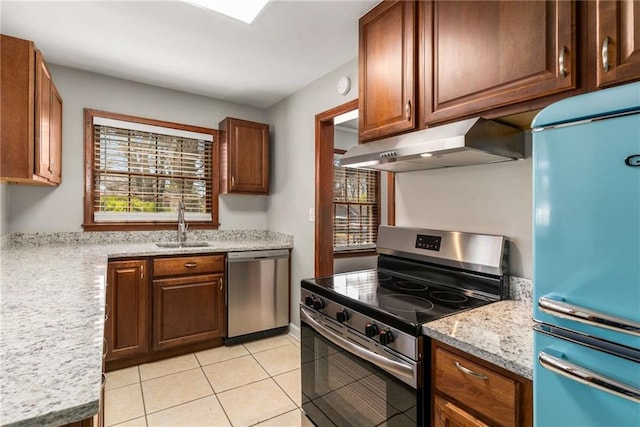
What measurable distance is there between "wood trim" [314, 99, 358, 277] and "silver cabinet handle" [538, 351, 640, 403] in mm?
2155

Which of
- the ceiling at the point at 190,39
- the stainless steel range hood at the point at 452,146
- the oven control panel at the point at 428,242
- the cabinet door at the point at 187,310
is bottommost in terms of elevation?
the cabinet door at the point at 187,310

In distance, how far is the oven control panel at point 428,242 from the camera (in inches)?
69.7

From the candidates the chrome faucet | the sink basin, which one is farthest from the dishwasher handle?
the chrome faucet

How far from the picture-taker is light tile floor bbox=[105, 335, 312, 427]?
195 cm

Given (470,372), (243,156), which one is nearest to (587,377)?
(470,372)

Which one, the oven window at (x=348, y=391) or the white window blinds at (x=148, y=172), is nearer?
the oven window at (x=348, y=391)

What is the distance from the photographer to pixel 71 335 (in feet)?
2.88

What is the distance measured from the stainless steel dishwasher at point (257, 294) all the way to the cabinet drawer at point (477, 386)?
2183mm

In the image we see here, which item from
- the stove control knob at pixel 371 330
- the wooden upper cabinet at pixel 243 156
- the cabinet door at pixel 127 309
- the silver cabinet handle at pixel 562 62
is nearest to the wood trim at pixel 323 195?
the wooden upper cabinet at pixel 243 156

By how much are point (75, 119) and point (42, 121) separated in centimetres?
92

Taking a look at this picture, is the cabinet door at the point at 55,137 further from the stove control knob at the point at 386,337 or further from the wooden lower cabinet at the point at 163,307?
the stove control knob at the point at 386,337

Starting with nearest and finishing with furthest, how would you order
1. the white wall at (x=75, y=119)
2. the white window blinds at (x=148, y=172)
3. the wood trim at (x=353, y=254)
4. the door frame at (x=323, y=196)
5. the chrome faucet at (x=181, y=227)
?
the white wall at (x=75, y=119)
the door frame at (x=323, y=196)
the white window blinds at (x=148, y=172)
the chrome faucet at (x=181, y=227)
the wood trim at (x=353, y=254)

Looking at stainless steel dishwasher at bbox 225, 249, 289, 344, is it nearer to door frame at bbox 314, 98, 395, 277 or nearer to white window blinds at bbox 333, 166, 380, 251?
door frame at bbox 314, 98, 395, 277

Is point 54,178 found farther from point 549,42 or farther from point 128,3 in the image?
point 549,42
